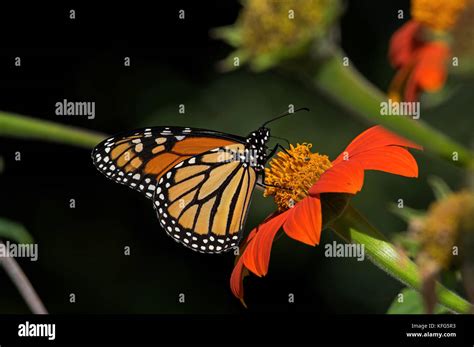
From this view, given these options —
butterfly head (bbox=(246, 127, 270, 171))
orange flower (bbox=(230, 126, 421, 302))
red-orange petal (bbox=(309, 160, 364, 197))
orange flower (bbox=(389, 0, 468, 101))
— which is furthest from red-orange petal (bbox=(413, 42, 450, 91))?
butterfly head (bbox=(246, 127, 270, 171))

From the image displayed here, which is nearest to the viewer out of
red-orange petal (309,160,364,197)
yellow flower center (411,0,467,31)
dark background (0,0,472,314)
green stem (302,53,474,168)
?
green stem (302,53,474,168)

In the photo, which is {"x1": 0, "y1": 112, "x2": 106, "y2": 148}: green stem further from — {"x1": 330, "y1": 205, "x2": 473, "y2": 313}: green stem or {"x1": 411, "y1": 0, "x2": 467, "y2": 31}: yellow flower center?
{"x1": 411, "y1": 0, "x2": 467, "y2": 31}: yellow flower center

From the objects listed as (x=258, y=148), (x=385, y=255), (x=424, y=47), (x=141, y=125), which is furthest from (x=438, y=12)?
(x=141, y=125)

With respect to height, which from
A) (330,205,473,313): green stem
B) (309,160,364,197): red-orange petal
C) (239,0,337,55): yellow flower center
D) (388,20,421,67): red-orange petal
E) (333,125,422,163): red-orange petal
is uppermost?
(388,20,421,67): red-orange petal

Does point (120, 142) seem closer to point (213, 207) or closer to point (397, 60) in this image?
point (213, 207)

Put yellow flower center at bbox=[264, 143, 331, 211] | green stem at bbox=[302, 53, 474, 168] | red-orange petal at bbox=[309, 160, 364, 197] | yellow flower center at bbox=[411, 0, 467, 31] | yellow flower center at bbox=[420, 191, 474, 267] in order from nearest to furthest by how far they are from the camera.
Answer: green stem at bbox=[302, 53, 474, 168], yellow flower center at bbox=[420, 191, 474, 267], yellow flower center at bbox=[411, 0, 467, 31], red-orange petal at bbox=[309, 160, 364, 197], yellow flower center at bbox=[264, 143, 331, 211]

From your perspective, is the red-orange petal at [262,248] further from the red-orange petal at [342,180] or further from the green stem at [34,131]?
the green stem at [34,131]

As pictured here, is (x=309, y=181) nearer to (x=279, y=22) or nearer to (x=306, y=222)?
(x=306, y=222)
